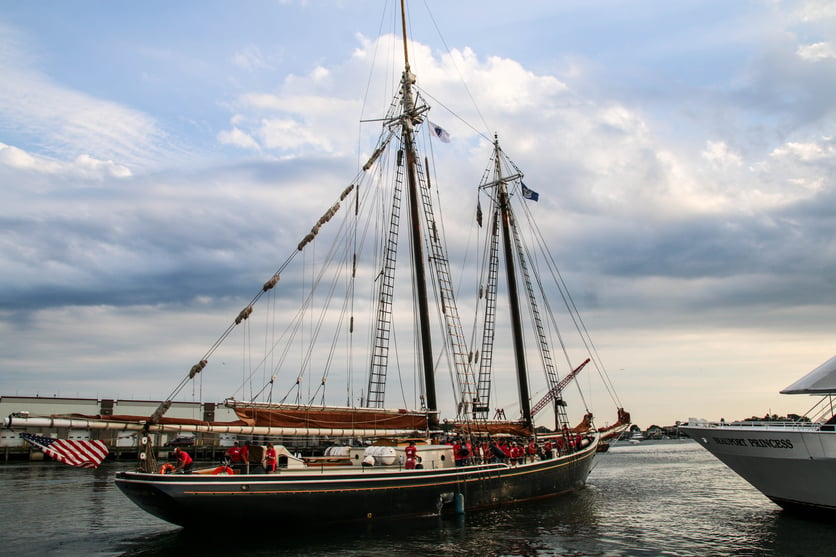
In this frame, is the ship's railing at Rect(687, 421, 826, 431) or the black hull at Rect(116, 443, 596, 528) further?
the ship's railing at Rect(687, 421, 826, 431)

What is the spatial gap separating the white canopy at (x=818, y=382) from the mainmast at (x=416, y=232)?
61.5 ft

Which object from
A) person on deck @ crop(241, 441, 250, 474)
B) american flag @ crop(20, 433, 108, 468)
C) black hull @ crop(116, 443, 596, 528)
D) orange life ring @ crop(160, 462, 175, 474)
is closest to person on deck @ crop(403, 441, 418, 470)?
black hull @ crop(116, 443, 596, 528)

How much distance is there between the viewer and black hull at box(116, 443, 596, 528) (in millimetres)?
21938

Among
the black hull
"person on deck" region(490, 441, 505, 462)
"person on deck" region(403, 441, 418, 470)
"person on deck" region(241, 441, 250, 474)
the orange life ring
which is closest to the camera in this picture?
the black hull

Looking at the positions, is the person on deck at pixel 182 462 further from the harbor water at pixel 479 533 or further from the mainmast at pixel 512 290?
the mainmast at pixel 512 290

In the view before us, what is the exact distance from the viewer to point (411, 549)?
72.2 ft

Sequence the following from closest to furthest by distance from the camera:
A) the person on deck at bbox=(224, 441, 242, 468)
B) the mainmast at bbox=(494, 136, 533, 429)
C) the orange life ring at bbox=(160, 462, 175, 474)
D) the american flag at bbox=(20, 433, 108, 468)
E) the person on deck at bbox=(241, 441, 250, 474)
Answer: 1. the american flag at bbox=(20, 433, 108, 468)
2. the orange life ring at bbox=(160, 462, 175, 474)
3. the person on deck at bbox=(241, 441, 250, 474)
4. the person on deck at bbox=(224, 441, 242, 468)
5. the mainmast at bbox=(494, 136, 533, 429)

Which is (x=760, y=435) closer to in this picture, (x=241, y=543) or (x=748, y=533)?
(x=748, y=533)

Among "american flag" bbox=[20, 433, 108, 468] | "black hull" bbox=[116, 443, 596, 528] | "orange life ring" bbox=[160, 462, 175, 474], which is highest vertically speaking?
"american flag" bbox=[20, 433, 108, 468]

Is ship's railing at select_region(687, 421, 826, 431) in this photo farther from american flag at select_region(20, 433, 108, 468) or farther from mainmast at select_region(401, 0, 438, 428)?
american flag at select_region(20, 433, 108, 468)

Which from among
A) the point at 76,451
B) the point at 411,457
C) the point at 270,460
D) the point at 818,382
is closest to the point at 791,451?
the point at 818,382

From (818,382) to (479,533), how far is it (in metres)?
18.3

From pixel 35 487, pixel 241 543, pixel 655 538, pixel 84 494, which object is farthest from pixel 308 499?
pixel 35 487

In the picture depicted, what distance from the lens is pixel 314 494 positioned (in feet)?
78.5
